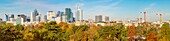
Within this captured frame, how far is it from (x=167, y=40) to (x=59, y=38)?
12.1 meters

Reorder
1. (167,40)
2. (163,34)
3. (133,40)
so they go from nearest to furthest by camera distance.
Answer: (167,40) → (163,34) → (133,40)

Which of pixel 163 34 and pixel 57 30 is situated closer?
pixel 163 34

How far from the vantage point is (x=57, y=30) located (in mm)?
44000

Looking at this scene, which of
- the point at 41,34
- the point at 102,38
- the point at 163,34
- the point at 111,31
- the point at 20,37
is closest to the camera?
the point at 20,37

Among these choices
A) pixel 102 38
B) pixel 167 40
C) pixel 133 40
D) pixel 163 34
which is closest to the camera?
pixel 167 40

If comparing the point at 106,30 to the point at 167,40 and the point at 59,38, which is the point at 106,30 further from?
the point at 167,40

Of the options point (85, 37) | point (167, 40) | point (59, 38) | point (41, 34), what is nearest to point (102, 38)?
point (85, 37)

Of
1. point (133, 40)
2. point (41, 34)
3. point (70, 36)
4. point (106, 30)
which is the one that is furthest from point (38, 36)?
point (133, 40)

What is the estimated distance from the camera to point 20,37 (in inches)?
1143

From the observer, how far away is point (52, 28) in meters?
44.3

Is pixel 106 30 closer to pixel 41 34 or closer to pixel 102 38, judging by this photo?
pixel 102 38

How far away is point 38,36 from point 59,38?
833 centimetres

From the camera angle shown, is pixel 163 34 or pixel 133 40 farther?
pixel 133 40

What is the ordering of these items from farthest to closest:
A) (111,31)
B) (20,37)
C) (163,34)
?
(111,31)
(163,34)
(20,37)
